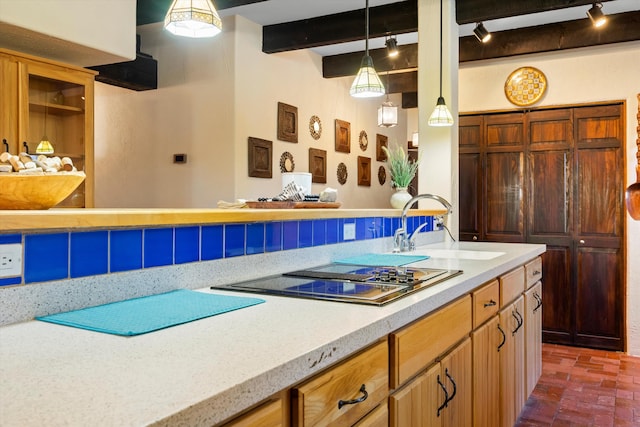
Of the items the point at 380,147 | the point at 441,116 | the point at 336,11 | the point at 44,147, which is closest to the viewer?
the point at 441,116

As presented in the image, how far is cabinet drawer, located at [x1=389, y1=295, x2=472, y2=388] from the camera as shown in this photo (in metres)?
1.28

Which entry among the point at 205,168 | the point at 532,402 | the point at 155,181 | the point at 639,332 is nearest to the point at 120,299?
the point at 532,402

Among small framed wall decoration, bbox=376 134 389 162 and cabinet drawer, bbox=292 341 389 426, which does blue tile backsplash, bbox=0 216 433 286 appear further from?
small framed wall decoration, bbox=376 134 389 162

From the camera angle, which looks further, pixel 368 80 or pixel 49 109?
pixel 49 109

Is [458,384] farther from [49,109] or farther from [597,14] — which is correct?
[49,109]

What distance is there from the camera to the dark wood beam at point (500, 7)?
346 centimetres

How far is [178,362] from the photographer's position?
0.85m

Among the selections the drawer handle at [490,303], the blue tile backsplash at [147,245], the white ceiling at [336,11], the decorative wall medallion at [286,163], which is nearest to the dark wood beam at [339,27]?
the white ceiling at [336,11]

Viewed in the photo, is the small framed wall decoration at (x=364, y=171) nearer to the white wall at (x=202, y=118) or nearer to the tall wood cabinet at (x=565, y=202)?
the white wall at (x=202, y=118)

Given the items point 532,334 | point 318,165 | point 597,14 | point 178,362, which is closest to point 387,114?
point 318,165

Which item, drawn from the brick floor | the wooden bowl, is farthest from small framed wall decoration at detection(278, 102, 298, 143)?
the wooden bowl

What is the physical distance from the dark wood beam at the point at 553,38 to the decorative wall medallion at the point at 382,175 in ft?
6.83

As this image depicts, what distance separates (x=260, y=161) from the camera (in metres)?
4.47

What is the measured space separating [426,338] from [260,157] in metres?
3.22
